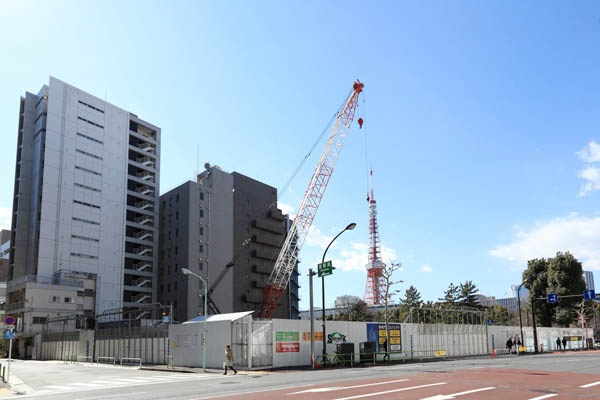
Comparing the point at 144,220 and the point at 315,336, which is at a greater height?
the point at 144,220

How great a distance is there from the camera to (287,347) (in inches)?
1336

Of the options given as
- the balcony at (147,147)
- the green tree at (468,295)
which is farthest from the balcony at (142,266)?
the green tree at (468,295)

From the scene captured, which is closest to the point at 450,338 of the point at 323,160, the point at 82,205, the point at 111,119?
the point at 323,160

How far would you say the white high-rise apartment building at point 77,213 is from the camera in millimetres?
83938

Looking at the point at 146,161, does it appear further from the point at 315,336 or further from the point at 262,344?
the point at 262,344

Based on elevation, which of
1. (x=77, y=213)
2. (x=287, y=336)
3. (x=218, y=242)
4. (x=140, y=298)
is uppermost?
(x=77, y=213)

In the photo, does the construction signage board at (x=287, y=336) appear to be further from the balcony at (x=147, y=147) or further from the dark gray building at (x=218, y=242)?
the balcony at (x=147, y=147)

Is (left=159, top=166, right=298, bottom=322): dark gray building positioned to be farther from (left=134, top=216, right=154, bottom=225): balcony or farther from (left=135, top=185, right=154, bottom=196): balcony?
(left=135, top=185, right=154, bottom=196): balcony

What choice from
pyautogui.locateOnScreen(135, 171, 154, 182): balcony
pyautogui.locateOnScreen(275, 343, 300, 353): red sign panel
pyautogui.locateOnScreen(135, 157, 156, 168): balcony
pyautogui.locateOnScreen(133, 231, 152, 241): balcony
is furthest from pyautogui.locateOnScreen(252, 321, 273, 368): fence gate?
pyautogui.locateOnScreen(135, 157, 156, 168): balcony

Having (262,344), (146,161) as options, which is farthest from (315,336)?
(146,161)

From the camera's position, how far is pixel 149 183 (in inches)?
4122

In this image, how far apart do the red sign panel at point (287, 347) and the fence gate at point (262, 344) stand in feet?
1.80

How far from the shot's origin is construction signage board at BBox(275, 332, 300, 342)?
3344cm

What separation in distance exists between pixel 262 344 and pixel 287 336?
2252 millimetres
